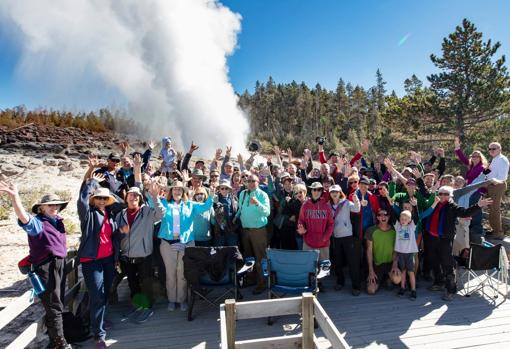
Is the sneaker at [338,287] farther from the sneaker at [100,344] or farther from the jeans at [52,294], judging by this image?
the jeans at [52,294]

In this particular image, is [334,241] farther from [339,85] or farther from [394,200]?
[339,85]

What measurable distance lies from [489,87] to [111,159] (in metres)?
17.2

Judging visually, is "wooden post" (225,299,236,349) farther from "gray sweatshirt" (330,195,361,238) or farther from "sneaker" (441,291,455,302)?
"sneaker" (441,291,455,302)

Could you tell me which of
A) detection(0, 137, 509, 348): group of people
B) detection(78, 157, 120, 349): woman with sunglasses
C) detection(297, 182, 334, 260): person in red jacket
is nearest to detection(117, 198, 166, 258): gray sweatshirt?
detection(0, 137, 509, 348): group of people

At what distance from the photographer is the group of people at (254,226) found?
399 centimetres

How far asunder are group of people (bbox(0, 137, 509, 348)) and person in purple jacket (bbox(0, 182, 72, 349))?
0.04 ft

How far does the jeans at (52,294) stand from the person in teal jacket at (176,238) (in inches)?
52.9

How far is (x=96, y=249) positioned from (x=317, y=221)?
118 inches

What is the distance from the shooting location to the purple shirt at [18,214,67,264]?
11.5 feet

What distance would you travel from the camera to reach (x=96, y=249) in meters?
3.92

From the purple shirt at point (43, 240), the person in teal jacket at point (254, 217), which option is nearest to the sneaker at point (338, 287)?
the person in teal jacket at point (254, 217)

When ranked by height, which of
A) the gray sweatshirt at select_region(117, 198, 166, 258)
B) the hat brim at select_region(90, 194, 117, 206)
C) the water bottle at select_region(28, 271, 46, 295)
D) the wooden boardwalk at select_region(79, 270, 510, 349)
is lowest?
the wooden boardwalk at select_region(79, 270, 510, 349)

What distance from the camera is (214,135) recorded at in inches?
1270

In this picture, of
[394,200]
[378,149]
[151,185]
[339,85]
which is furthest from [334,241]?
[339,85]
